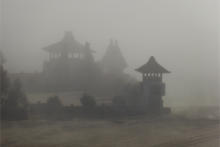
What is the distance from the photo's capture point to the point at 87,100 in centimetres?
265

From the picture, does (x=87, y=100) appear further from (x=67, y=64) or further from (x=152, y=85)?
(x=152, y=85)

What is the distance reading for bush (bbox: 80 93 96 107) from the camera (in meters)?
2.65

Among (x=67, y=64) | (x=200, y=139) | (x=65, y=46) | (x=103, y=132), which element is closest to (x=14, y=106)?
(x=67, y=64)

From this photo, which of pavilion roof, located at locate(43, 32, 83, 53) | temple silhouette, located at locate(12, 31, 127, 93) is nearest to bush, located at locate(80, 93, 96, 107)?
temple silhouette, located at locate(12, 31, 127, 93)

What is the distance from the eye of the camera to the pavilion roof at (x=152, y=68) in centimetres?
270

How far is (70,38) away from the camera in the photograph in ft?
8.86

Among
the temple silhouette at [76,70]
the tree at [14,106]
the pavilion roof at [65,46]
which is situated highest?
the pavilion roof at [65,46]

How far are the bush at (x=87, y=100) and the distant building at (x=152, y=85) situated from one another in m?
0.52

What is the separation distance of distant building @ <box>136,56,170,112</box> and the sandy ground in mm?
157

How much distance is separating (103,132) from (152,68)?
831 millimetres

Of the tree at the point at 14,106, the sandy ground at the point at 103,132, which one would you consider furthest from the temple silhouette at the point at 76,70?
the sandy ground at the point at 103,132

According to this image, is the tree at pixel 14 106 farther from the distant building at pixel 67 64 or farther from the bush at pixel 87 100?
the bush at pixel 87 100

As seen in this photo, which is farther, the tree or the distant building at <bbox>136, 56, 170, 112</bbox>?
the distant building at <bbox>136, 56, 170, 112</bbox>

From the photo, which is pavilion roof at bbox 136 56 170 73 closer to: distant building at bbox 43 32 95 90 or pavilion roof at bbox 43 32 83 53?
distant building at bbox 43 32 95 90
